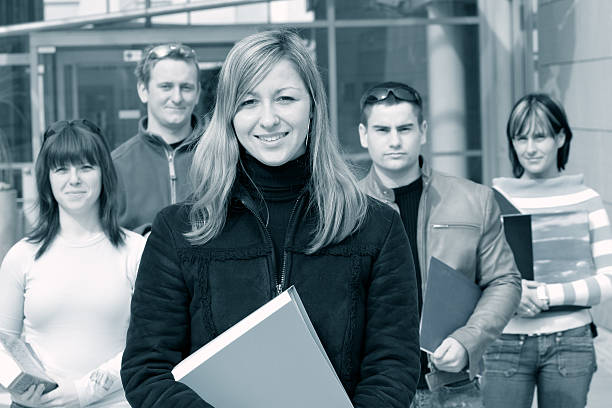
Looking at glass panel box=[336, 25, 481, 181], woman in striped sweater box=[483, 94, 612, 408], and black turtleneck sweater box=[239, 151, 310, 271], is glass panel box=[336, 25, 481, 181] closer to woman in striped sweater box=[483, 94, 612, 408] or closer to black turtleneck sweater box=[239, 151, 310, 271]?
woman in striped sweater box=[483, 94, 612, 408]

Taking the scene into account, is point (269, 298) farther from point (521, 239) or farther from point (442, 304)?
point (521, 239)

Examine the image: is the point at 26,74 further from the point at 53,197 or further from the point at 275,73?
the point at 275,73

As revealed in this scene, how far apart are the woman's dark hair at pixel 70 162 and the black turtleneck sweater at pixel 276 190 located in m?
1.33

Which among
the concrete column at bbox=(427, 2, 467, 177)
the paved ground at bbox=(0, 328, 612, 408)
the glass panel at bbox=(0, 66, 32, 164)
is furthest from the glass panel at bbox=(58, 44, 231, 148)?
the paved ground at bbox=(0, 328, 612, 408)

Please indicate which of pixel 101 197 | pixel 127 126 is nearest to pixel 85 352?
pixel 101 197

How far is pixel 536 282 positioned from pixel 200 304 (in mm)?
2133

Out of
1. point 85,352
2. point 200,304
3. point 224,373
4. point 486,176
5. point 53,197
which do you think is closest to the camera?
point 224,373

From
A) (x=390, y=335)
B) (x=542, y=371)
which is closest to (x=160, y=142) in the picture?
(x=542, y=371)

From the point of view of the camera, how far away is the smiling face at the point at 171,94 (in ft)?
13.7

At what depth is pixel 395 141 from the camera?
141 inches

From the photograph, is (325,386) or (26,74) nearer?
(325,386)

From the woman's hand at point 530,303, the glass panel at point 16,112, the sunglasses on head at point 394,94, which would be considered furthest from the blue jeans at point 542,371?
the glass panel at point 16,112

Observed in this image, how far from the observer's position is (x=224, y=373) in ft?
6.74

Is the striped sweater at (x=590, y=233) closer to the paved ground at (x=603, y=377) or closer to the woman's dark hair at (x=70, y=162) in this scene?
the woman's dark hair at (x=70, y=162)
